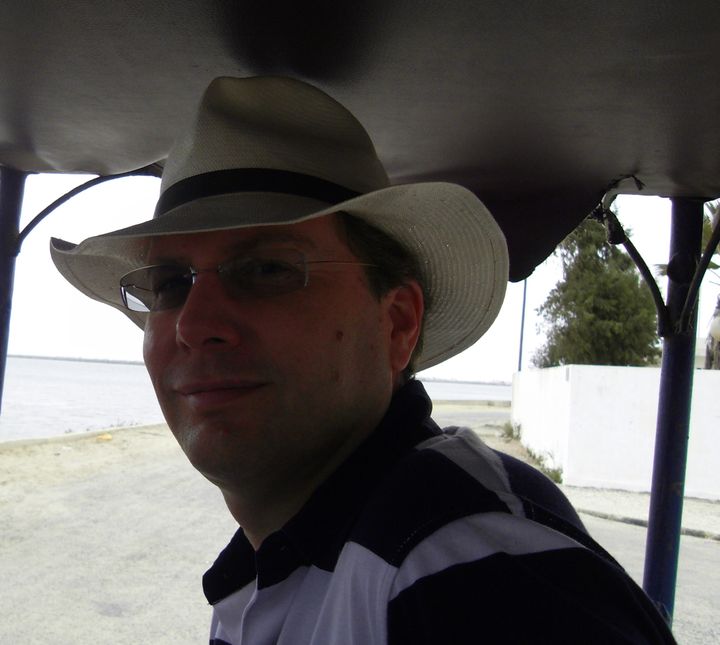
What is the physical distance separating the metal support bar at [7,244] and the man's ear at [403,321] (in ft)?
3.98

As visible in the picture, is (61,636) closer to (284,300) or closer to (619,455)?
(284,300)

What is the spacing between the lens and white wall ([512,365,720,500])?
435 inches

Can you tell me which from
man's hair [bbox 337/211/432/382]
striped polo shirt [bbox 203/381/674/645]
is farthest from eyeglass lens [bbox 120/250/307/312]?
striped polo shirt [bbox 203/381/674/645]

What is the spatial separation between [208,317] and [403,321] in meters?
0.40

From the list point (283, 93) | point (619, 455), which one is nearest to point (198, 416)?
point (283, 93)

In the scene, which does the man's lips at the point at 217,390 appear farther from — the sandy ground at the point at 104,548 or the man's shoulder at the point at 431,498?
the sandy ground at the point at 104,548

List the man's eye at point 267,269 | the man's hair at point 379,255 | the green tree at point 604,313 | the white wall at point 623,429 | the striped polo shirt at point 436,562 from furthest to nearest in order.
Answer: the green tree at point 604,313 < the white wall at point 623,429 < the man's hair at point 379,255 < the man's eye at point 267,269 < the striped polo shirt at point 436,562

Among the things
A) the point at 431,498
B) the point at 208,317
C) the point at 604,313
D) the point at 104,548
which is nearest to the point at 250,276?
the point at 208,317

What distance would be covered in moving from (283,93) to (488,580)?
99 cm

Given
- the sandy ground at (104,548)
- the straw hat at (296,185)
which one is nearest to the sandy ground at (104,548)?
the sandy ground at (104,548)

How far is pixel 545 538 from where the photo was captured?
102cm

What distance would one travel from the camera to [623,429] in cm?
1182

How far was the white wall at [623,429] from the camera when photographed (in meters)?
11.1

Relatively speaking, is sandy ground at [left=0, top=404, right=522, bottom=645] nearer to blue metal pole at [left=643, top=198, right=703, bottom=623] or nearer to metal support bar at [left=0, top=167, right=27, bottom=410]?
metal support bar at [left=0, top=167, right=27, bottom=410]
